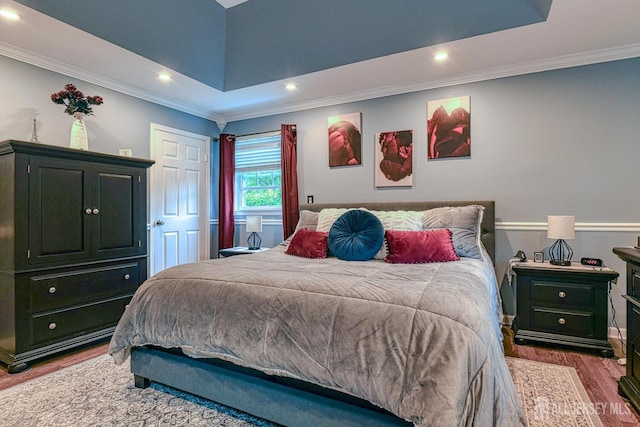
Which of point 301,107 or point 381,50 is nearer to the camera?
point 381,50

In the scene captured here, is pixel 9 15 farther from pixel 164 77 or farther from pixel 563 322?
pixel 563 322

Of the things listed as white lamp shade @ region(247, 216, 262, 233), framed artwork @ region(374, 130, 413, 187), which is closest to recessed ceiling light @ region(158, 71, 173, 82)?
white lamp shade @ region(247, 216, 262, 233)

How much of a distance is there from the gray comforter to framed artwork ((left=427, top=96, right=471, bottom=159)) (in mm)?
1773

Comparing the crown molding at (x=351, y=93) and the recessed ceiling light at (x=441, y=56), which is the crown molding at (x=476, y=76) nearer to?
the crown molding at (x=351, y=93)

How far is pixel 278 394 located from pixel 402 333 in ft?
2.33

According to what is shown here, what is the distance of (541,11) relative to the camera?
8.05 ft

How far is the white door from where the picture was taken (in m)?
4.09

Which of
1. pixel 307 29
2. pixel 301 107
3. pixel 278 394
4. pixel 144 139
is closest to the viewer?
Result: pixel 278 394

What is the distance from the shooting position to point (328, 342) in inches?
58.1

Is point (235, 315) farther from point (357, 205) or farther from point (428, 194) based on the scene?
point (428, 194)

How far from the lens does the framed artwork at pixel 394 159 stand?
12.4 ft

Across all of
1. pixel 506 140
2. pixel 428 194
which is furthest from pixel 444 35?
pixel 428 194

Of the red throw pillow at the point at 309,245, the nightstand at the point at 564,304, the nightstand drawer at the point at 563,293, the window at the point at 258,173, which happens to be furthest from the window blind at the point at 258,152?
the nightstand drawer at the point at 563,293

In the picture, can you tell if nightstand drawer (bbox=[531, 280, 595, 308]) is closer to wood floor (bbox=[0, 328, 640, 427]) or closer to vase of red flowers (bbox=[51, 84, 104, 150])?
wood floor (bbox=[0, 328, 640, 427])
